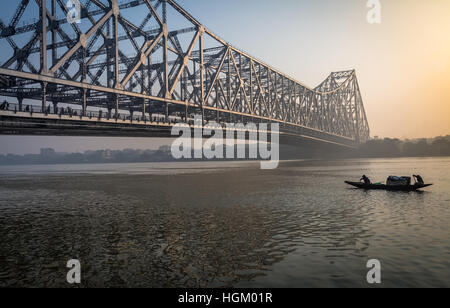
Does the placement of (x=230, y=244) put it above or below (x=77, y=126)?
below

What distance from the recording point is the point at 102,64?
194 feet

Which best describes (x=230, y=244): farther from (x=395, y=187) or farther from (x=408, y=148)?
(x=408, y=148)

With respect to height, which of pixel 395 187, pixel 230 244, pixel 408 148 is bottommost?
pixel 230 244

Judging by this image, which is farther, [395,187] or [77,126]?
[77,126]

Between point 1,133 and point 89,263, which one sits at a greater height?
point 1,133

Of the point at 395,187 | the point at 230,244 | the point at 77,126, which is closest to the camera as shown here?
the point at 230,244

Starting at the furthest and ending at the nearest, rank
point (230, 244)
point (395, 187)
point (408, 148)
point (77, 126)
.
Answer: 1. point (408, 148)
2. point (77, 126)
3. point (395, 187)
4. point (230, 244)

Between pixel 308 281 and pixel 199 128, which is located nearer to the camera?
pixel 308 281

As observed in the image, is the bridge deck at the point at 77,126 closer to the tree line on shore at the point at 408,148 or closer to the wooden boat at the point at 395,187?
the wooden boat at the point at 395,187

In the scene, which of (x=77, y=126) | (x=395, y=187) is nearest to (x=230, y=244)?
(x=395, y=187)

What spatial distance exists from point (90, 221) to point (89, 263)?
30.2ft
